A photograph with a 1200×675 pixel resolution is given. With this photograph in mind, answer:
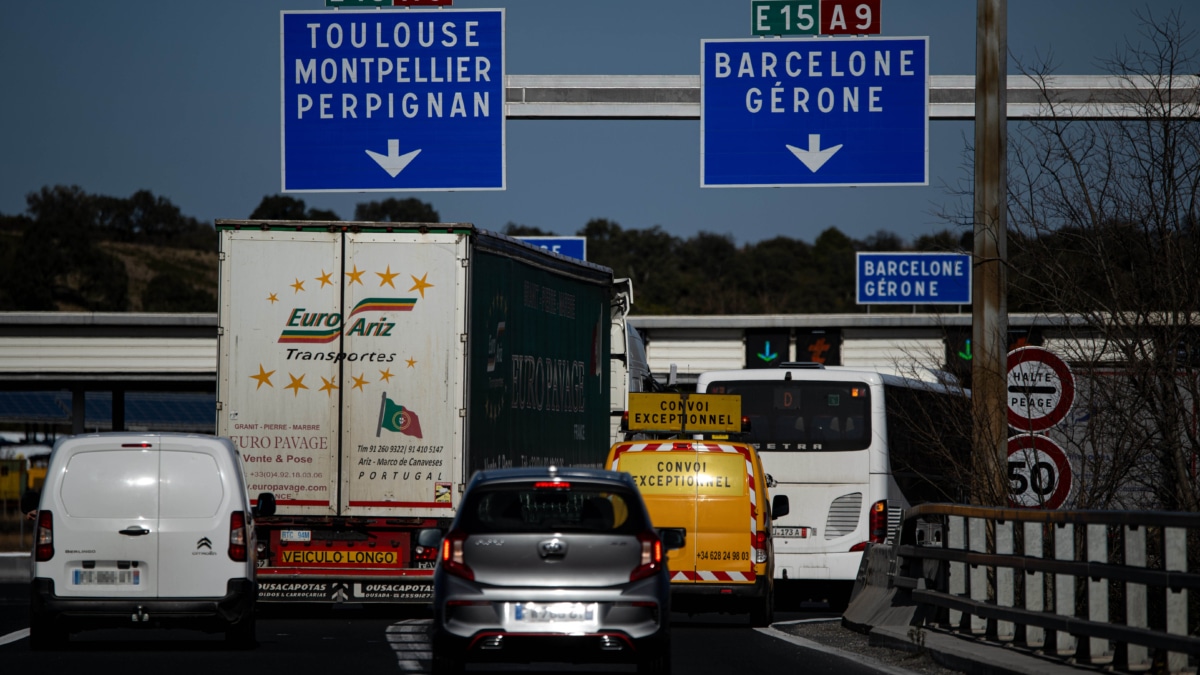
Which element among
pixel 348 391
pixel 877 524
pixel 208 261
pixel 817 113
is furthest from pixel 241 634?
pixel 208 261

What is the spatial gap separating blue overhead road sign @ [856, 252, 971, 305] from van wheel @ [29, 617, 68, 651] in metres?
42.2

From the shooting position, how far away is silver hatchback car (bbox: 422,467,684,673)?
11.2 m

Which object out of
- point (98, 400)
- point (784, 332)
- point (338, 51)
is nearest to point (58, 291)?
point (98, 400)

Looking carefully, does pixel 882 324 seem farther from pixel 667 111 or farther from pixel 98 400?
pixel 98 400

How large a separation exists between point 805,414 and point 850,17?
6566 millimetres

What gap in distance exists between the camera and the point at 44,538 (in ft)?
47.1

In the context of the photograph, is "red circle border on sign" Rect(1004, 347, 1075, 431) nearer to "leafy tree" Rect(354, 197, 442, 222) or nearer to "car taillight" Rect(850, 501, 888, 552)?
"car taillight" Rect(850, 501, 888, 552)

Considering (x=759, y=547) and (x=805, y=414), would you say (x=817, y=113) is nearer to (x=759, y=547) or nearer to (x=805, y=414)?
(x=759, y=547)

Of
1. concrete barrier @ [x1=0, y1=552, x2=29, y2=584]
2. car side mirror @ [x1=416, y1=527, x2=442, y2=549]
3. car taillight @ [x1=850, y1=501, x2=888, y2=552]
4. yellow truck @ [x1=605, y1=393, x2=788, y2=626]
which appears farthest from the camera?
concrete barrier @ [x1=0, y1=552, x2=29, y2=584]

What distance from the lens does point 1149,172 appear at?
1584cm

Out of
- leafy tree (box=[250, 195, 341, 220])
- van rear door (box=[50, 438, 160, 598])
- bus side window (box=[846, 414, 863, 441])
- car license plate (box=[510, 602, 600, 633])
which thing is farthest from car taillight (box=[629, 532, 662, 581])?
leafy tree (box=[250, 195, 341, 220])

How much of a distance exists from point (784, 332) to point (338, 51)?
35617 mm

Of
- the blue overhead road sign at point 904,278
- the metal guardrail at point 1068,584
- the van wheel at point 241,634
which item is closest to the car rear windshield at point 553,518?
the metal guardrail at point 1068,584

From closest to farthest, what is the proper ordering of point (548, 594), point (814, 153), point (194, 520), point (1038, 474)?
point (548, 594) → point (194, 520) → point (1038, 474) → point (814, 153)
